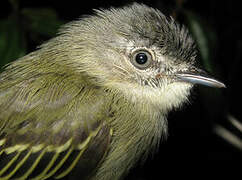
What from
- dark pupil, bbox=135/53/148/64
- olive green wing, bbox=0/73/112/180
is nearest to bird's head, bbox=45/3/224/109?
dark pupil, bbox=135/53/148/64

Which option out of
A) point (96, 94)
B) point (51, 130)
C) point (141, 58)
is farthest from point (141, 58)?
point (51, 130)

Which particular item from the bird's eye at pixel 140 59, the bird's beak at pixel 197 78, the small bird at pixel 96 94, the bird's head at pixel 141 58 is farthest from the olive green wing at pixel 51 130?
the bird's beak at pixel 197 78

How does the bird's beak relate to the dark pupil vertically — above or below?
below

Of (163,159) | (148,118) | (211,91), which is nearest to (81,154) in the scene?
(148,118)

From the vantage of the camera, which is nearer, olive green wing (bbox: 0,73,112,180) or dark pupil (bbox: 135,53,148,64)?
olive green wing (bbox: 0,73,112,180)

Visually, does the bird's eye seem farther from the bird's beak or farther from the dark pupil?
the bird's beak

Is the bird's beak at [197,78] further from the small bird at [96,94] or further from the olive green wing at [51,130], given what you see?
the olive green wing at [51,130]

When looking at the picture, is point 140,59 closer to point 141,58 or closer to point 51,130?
point 141,58

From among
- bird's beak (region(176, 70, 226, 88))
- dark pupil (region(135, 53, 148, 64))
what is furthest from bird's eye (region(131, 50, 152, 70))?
bird's beak (region(176, 70, 226, 88))
